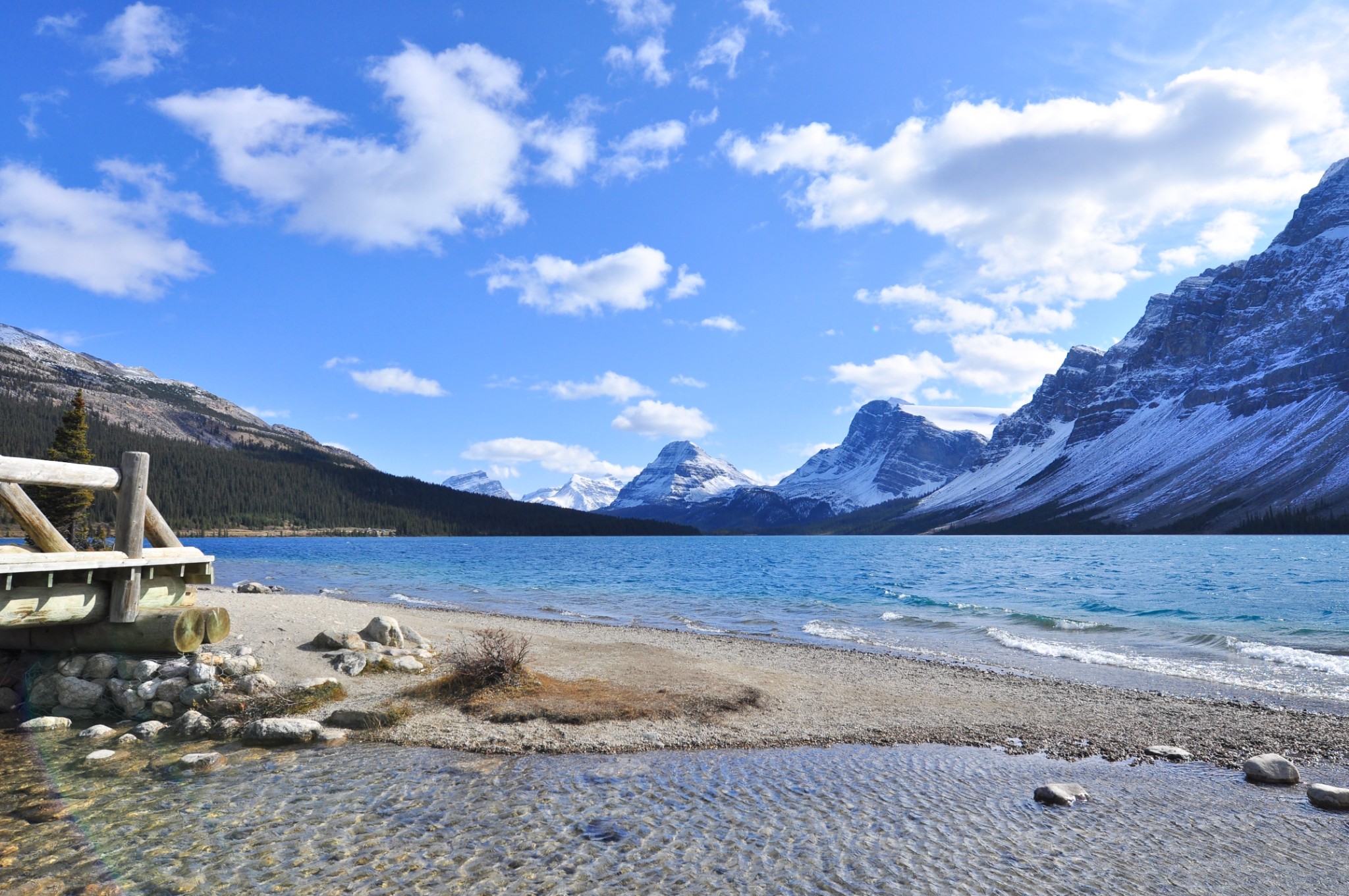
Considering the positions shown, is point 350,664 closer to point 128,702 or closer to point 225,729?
point 225,729

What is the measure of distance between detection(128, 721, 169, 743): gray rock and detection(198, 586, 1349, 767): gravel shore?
2.93 m

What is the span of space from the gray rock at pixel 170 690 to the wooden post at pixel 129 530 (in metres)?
1.52

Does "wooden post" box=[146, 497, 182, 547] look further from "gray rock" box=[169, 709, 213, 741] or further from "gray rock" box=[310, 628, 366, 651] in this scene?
"gray rock" box=[310, 628, 366, 651]

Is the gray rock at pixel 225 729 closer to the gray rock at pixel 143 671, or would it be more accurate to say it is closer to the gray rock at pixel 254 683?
the gray rock at pixel 254 683

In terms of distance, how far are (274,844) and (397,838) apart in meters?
1.54

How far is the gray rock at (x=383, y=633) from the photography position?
21344mm

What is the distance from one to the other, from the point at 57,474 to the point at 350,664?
7871 millimetres

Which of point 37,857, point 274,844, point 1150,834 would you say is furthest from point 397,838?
point 1150,834

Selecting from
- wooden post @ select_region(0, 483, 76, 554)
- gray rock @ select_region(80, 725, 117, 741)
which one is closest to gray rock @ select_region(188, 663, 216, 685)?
gray rock @ select_region(80, 725, 117, 741)

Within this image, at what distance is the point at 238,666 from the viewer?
54.1ft

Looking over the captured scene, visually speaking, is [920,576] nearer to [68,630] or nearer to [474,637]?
[474,637]

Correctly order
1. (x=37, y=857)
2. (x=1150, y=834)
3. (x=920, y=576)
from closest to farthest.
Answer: (x=37, y=857) → (x=1150, y=834) → (x=920, y=576)

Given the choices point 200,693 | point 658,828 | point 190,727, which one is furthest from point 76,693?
point 658,828

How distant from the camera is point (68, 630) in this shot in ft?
50.6
